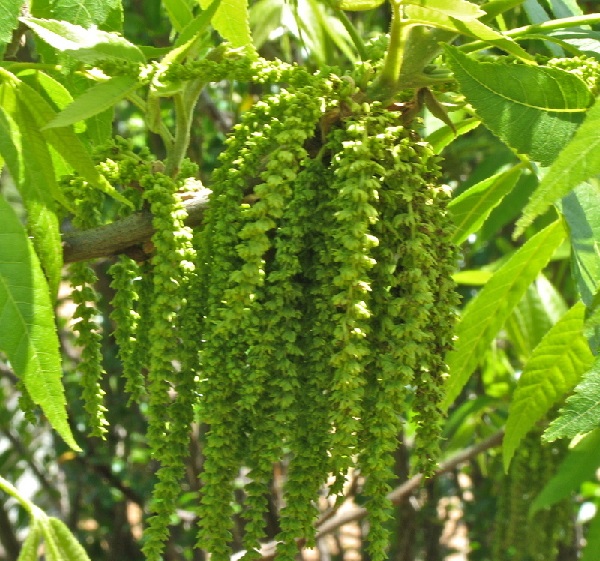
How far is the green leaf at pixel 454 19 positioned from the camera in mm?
1032

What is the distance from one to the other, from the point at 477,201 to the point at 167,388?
706mm

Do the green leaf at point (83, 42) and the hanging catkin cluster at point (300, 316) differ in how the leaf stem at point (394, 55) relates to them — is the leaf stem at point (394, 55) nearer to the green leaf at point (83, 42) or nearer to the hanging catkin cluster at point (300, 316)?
the hanging catkin cluster at point (300, 316)

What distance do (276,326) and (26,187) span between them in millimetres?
312

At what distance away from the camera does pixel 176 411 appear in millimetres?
1019

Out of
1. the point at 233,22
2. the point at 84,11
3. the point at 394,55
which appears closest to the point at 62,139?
the point at 84,11

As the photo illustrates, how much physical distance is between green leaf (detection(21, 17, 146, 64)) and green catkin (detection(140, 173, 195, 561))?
22cm

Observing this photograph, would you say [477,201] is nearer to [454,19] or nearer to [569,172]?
[454,19]

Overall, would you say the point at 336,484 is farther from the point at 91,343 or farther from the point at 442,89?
the point at 442,89

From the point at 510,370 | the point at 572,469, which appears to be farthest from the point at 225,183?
the point at 510,370

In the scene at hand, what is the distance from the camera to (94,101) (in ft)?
3.49

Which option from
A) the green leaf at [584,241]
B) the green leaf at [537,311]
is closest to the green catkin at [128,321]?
the green leaf at [584,241]

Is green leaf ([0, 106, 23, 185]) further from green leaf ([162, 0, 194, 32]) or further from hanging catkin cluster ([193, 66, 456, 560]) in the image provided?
green leaf ([162, 0, 194, 32])

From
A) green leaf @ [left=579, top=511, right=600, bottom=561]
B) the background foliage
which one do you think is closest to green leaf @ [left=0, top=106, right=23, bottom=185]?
the background foliage

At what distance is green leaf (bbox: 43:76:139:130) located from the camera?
1.05m
